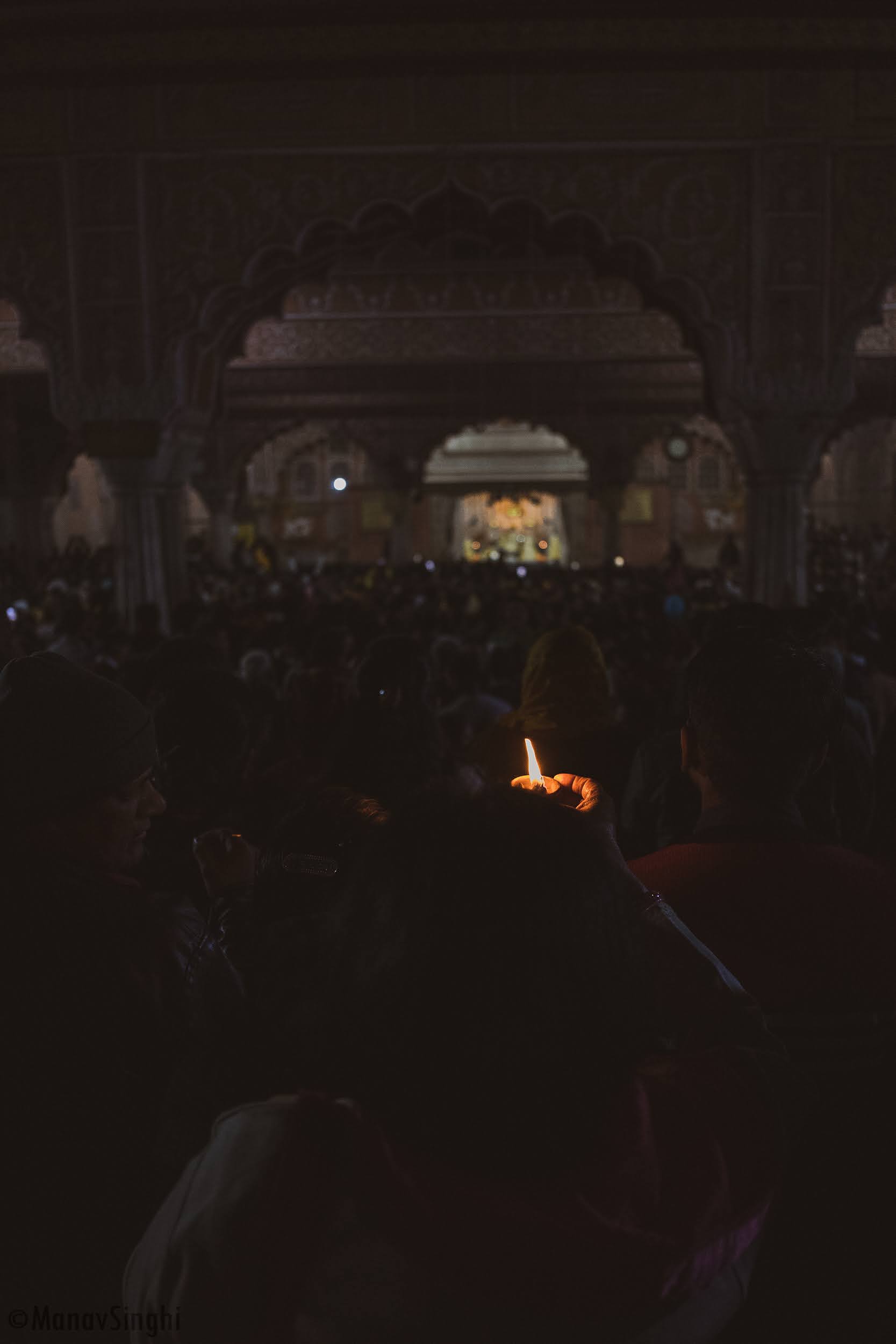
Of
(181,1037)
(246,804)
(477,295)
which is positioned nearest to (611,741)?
(246,804)

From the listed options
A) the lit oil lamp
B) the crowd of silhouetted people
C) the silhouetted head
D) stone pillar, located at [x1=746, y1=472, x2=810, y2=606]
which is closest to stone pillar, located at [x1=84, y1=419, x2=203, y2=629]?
stone pillar, located at [x1=746, y1=472, x2=810, y2=606]

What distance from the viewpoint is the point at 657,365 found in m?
16.2

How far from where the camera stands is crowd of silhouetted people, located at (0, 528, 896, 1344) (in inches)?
37.5

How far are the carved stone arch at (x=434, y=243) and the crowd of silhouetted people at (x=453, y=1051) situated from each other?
20.1 feet

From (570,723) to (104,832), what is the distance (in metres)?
→ 1.73

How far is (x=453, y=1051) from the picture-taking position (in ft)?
3.14

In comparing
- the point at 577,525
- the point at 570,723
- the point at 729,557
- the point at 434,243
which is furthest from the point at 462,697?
the point at 577,525

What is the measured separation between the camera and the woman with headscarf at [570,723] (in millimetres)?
3000

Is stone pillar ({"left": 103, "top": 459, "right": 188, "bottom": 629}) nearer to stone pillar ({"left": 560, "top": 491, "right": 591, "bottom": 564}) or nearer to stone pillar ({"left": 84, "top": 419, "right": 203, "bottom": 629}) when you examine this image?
stone pillar ({"left": 84, "top": 419, "right": 203, "bottom": 629})

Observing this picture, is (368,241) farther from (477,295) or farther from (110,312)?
(477,295)

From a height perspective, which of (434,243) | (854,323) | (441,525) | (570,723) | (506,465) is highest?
(506,465)

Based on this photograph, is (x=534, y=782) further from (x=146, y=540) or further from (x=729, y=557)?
(x=729, y=557)

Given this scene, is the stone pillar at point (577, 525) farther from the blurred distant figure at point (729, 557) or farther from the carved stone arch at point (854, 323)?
the carved stone arch at point (854, 323)

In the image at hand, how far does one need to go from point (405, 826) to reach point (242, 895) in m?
0.66
